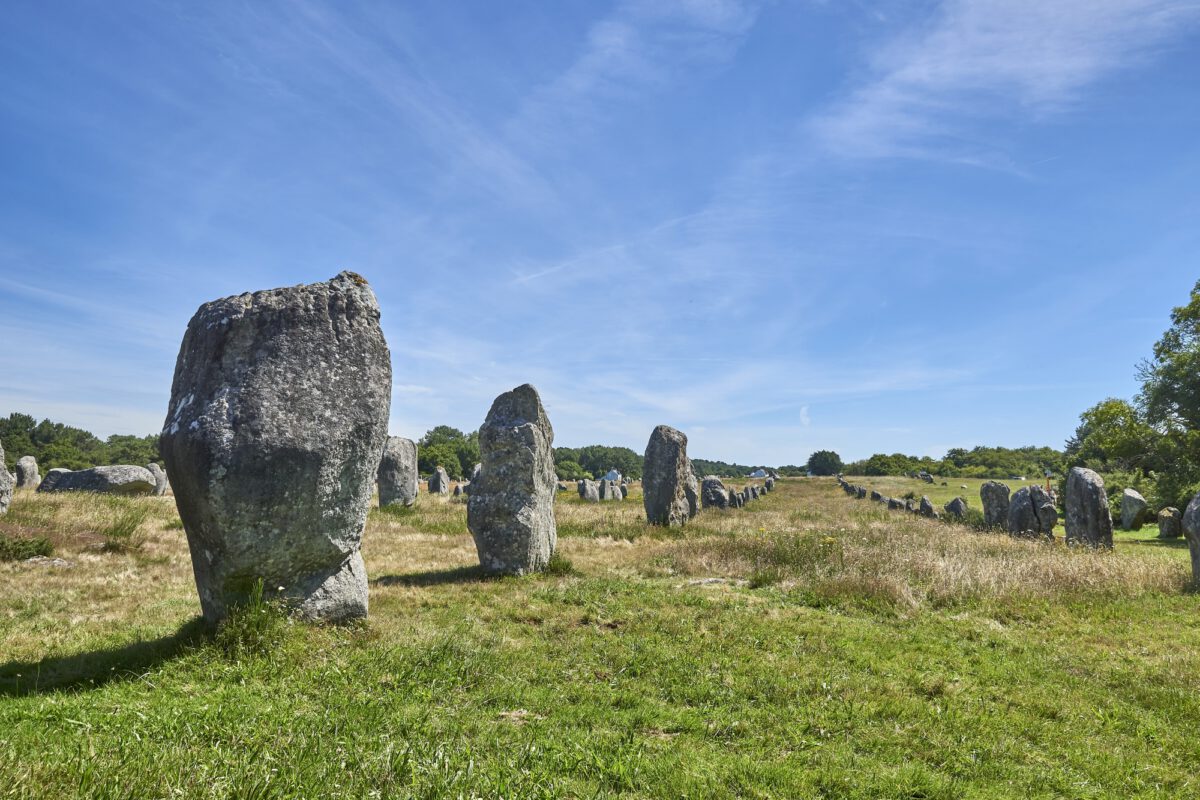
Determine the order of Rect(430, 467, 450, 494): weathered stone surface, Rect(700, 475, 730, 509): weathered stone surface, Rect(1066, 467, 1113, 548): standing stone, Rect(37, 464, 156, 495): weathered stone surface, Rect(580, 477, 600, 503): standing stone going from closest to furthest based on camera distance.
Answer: Rect(1066, 467, 1113, 548): standing stone
Rect(37, 464, 156, 495): weathered stone surface
Rect(700, 475, 730, 509): weathered stone surface
Rect(580, 477, 600, 503): standing stone
Rect(430, 467, 450, 494): weathered stone surface

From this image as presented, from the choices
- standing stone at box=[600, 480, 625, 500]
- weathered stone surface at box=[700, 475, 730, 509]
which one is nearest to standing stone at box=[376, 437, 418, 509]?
weathered stone surface at box=[700, 475, 730, 509]

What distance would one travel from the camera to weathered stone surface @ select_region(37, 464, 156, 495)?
26.3 metres

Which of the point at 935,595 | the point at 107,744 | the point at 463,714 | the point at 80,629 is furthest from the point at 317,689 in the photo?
the point at 935,595

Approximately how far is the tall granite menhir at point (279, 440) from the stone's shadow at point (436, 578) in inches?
135

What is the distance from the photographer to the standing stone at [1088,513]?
57.5 ft

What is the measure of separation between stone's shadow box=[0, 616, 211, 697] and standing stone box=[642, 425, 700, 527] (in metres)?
16.6

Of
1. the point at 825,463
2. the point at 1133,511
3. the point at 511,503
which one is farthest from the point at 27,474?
the point at 825,463

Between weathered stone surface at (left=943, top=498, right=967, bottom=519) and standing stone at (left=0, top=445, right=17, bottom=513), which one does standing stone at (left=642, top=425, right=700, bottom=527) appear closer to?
weathered stone surface at (left=943, top=498, right=967, bottom=519)

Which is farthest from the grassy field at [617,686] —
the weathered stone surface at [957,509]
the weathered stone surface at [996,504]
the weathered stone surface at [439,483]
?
the weathered stone surface at [439,483]

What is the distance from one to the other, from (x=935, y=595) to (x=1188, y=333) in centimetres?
3911

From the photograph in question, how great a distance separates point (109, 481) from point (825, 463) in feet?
348

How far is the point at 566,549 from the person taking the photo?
54.5 ft

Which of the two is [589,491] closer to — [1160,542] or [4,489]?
[1160,542]

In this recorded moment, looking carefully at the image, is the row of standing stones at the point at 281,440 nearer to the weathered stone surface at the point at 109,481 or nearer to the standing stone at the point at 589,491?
the weathered stone surface at the point at 109,481
